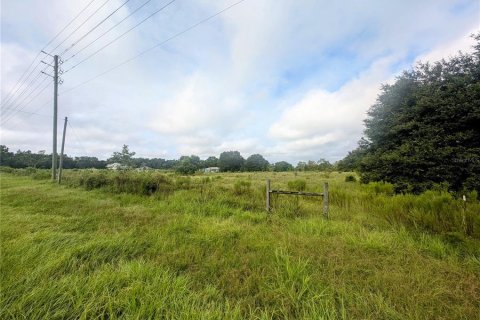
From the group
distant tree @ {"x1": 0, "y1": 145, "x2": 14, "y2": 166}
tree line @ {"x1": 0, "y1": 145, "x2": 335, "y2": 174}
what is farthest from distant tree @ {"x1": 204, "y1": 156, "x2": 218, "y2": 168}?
distant tree @ {"x1": 0, "y1": 145, "x2": 14, "y2": 166}

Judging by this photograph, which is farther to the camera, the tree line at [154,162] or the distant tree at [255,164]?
the distant tree at [255,164]

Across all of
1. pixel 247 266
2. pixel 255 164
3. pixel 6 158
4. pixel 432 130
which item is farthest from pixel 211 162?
pixel 247 266

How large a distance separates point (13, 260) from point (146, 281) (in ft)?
7.11

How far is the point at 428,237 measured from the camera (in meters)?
4.31

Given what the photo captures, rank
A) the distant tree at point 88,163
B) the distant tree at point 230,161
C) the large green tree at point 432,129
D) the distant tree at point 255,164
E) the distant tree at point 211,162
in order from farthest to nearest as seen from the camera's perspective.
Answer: the distant tree at point 211,162 → the distant tree at point 230,161 → the distant tree at point 255,164 → the distant tree at point 88,163 → the large green tree at point 432,129

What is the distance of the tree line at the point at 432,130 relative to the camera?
952cm

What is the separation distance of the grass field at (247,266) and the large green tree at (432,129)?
6.36m

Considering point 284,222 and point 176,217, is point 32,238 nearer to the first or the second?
point 176,217

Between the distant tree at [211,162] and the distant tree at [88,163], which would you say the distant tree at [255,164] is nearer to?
the distant tree at [211,162]

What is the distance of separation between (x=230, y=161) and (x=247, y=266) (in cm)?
8405

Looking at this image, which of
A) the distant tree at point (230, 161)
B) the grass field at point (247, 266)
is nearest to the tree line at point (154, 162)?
the distant tree at point (230, 161)

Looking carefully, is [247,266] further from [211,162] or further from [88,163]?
[211,162]

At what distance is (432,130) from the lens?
34.1 ft

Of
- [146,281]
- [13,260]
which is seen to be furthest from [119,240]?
[146,281]
